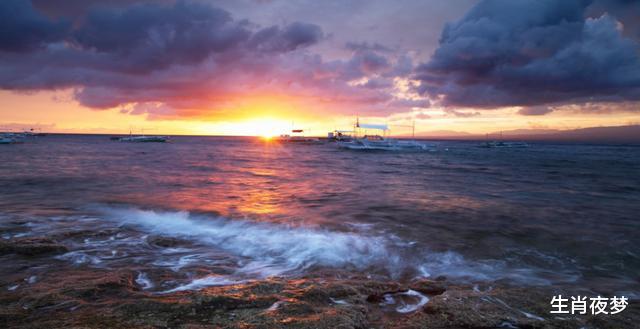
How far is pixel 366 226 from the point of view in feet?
36.3

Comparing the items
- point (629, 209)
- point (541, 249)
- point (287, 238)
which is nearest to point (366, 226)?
point (287, 238)

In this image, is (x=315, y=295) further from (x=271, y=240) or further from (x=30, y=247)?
(x=30, y=247)

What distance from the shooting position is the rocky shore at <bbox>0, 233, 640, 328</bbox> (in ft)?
13.4

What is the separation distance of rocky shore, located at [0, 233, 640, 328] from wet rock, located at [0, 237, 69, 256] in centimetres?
114

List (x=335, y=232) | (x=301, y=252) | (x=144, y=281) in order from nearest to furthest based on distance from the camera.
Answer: (x=144, y=281), (x=301, y=252), (x=335, y=232)

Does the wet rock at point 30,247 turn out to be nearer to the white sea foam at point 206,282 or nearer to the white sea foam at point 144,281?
the white sea foam at point 144,281

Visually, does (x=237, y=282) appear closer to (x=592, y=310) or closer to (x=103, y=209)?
(x=592, y=310)

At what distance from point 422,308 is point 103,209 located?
1267 centimetres

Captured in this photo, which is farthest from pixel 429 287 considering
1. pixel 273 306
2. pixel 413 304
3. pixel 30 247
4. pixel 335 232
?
pixel 30 247

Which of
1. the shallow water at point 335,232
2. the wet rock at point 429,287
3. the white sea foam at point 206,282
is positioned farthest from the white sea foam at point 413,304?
the white sea foam at point 206,282

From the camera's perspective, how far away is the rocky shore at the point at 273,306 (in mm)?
4082

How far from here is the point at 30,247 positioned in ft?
23.1

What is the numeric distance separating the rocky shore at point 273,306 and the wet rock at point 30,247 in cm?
114

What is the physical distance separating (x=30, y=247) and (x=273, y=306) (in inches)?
244
